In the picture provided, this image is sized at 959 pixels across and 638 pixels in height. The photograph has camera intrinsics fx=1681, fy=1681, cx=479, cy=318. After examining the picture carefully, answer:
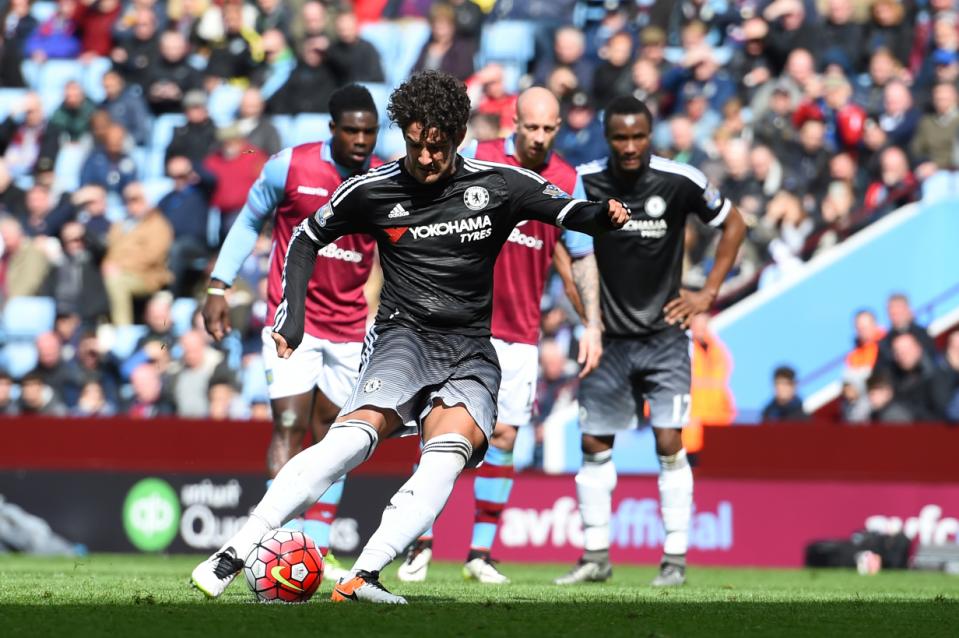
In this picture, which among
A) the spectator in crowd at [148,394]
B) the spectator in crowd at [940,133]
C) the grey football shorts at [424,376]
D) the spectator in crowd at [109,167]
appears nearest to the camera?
the grey football shorts at [424,376]

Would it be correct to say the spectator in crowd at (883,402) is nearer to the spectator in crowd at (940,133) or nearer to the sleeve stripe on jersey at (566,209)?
the spectator in crowd at (940,133)

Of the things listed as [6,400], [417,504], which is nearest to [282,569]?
[417,504]

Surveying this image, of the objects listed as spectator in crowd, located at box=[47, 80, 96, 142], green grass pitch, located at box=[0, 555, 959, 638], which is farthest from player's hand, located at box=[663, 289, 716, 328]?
spectator in crowd, located at box=[47, 80, 96, 142]

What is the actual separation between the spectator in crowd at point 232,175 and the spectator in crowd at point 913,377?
7269 millimetres

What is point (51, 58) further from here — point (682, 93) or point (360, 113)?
point (360, 113)

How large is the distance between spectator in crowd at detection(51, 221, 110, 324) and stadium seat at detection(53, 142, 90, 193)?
7.61 feet

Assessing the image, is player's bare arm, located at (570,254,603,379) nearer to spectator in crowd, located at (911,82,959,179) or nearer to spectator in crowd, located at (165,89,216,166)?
spectator in crowd, located at (911,82,959,179)

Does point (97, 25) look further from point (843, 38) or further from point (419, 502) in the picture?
point (419, 502)

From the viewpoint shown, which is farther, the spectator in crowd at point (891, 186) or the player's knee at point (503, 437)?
the spectator in crowd at point (891, 186)

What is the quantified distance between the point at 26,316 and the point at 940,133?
392 inches

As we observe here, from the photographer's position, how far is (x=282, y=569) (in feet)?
24.2

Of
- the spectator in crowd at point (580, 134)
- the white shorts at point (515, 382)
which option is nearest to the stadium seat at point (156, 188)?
the spectator in crowd at point (580, 134)

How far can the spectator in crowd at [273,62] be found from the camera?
20844mm

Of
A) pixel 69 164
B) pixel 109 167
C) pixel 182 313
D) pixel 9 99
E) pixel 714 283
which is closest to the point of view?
pixel 714 283
